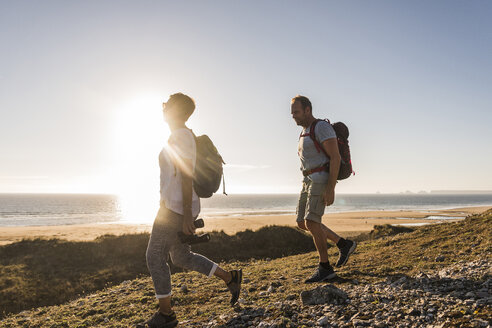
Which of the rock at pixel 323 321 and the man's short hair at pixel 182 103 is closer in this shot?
the rock at pixel 323 321

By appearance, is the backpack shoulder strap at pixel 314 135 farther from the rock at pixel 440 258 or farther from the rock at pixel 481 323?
the rock at pixel 440 258

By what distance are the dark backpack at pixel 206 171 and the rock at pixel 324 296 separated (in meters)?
2.07

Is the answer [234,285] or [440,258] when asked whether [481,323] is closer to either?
[234,285]

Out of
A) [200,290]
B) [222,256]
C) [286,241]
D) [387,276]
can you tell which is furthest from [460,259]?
[286,241]

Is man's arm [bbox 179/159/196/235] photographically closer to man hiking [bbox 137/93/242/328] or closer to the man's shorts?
man hiking [bbox 137/93/242/328]

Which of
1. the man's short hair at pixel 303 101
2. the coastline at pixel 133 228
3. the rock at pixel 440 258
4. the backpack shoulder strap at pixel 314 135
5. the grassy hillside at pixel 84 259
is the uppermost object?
the man's short hair at pixel 303 101

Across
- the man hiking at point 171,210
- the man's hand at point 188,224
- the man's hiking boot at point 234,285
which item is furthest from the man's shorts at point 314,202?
the man's hand at point 188,224

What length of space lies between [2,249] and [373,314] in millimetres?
20602

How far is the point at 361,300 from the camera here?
164 inches

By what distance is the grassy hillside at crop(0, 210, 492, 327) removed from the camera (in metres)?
3.60

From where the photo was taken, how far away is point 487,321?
3.02m

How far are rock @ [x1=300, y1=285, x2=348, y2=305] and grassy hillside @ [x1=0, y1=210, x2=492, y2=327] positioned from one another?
0.11 metres

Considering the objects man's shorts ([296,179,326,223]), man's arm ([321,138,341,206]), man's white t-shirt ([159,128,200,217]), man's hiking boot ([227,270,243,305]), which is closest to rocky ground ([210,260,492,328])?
man's hiking boot ([227,270,243,305])

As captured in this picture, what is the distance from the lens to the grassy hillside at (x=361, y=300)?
360cm
